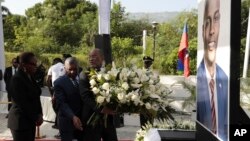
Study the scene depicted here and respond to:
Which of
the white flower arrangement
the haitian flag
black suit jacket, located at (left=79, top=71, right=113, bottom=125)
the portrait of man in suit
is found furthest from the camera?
the haitian flag

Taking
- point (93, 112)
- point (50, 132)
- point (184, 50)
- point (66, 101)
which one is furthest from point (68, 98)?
point (184, 50)

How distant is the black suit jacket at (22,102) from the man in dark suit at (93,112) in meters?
0.57

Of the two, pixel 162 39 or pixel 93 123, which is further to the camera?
pixel 162 39

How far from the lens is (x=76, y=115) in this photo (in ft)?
18.4

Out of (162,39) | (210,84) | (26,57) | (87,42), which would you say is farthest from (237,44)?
(87,42)

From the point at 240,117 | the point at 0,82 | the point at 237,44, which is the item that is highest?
the point at 237,44

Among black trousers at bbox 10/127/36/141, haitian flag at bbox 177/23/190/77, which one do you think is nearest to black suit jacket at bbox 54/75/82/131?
black trousers at bbox 10/127/36/141

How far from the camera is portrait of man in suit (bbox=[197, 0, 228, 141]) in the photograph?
2533 millimetres

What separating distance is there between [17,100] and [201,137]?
2.53m

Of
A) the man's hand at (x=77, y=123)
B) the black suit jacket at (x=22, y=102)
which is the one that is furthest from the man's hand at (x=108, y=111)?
the black suit jacket at (x=22, y=102)

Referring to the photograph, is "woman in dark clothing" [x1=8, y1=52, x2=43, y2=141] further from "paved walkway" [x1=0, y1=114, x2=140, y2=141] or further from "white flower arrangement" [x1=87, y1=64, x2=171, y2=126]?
"paved walkway" [x1=0, y1=114, x2=140, y2=141]

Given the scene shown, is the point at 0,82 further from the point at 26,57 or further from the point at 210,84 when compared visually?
the point at 210,84

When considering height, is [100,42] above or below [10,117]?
above

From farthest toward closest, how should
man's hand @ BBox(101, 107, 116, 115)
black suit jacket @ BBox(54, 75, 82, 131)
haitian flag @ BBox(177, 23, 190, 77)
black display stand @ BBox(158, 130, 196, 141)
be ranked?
haitian flag @ BBox(177, 23, 190, 77) < black suit jacket @ BBox(54, 75, 82, 131) < man's hand @ BBox(101, 107, 116, 115) < black display stand @ BBox(158, 130, 196, 141)
